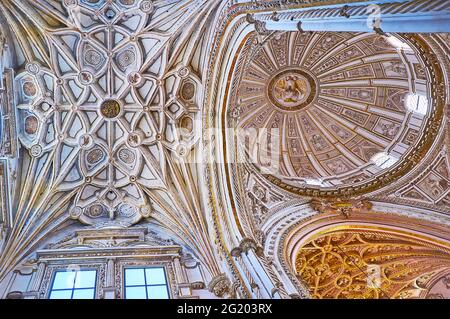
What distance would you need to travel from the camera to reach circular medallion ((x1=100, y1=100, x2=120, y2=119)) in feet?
55.0

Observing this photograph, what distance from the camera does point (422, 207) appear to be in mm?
14328

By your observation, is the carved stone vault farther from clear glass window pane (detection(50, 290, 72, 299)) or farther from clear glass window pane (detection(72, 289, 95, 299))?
clear glass window pane (detection(50, 290, 72, 299))

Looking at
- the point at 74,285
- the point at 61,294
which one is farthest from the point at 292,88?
the point at 61,294

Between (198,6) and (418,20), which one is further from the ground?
(198,6)

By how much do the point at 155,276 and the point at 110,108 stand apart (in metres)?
7.32

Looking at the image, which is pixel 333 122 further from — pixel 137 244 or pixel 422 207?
pixel 137 244

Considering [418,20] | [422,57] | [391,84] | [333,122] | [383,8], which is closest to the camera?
[418,20]

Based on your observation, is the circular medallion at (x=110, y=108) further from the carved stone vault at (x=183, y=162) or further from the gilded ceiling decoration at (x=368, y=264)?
the gilded ceiling decoration at (x=368, y=264)

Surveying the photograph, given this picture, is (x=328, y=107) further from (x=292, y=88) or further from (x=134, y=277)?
(x=134, y=277)

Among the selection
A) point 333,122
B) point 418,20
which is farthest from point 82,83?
point 418,20

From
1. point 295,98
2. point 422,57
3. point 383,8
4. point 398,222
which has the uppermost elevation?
point 295,98

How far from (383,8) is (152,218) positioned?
12038 millimetres

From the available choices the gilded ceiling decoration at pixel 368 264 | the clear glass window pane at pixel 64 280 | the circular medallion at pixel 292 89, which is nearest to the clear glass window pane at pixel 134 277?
the clear glass window pane at pixel 64 280

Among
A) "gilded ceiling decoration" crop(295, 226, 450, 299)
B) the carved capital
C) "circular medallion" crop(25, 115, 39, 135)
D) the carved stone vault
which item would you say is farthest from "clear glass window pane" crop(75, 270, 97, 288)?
"gilded ceiling decoration" crop(295, 226, 450, 299)
